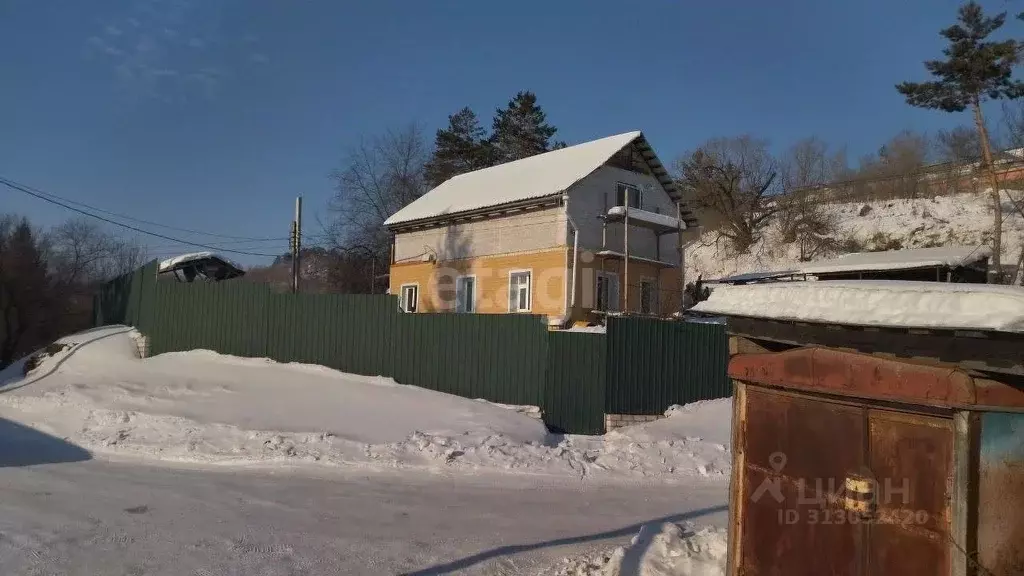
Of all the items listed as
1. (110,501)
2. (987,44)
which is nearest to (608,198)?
(987,44)

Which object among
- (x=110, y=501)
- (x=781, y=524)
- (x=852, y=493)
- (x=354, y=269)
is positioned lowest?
(x=110, y=501)

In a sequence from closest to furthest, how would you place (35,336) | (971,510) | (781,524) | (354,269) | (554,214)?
(971,510) < (781,524) < (554,214) < (35,336) < (354,269)

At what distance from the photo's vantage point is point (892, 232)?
3725 cm

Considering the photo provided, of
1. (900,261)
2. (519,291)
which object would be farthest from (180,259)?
(900,261)

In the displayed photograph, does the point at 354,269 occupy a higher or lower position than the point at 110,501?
higher

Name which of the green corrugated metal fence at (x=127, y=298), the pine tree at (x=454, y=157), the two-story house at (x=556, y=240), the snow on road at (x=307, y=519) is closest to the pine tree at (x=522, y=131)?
the pine tree at (x=454, y=157)

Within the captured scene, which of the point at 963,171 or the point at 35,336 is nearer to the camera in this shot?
the point at 35,336

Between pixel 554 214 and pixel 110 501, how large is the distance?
18069 mm

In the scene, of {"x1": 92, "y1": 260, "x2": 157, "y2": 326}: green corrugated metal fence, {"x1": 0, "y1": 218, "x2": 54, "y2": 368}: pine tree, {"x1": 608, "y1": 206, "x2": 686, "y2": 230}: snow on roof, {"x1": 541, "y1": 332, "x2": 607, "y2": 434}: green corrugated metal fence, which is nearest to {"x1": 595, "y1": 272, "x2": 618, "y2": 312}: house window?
{"x1": 608, "y1": 206, "x2": 686, "y2": 230}: snow on roof

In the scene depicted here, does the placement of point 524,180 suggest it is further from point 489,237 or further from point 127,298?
point 127,298

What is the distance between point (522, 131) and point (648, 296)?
23.0 metres

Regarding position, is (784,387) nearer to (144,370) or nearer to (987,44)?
(144,370)

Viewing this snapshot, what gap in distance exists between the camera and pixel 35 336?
116ft

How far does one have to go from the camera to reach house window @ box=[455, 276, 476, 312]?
2694 centimetres
